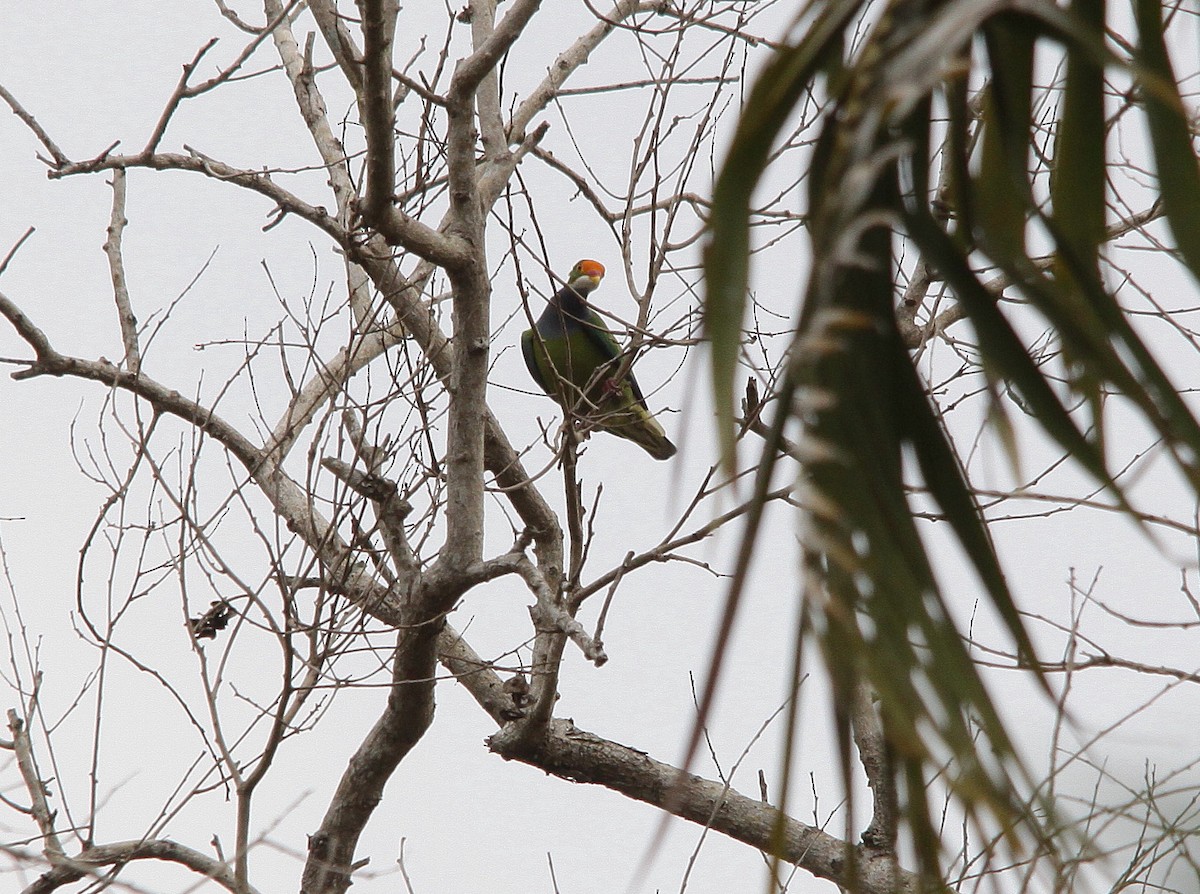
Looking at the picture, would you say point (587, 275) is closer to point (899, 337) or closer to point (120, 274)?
point (120, 274)

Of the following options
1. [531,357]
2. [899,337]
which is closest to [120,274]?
[531,357]

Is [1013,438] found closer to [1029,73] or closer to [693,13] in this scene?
[1029,73]

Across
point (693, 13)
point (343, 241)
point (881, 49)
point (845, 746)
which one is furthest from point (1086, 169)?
point (693, 13)

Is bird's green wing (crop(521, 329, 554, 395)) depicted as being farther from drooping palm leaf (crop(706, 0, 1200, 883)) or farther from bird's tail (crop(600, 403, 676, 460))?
drooping palm leaf (crop(706, 0, 1200, 883))

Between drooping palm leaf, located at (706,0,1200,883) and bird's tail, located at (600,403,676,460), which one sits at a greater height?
bird's tail, located at (600,403,676,460)

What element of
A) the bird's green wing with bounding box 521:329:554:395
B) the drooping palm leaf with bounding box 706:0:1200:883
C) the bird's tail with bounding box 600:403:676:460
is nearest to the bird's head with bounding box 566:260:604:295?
the bird's green wing with bounding box 521:329:554:395

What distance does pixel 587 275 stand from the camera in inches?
274

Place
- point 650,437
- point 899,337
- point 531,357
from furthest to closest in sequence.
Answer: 1. point 531,357
2. point 650,437
3. point 899,337

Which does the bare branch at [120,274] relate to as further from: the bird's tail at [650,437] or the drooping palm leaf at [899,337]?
the drooping palm leaf at [899,337]

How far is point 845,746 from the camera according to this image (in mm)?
554

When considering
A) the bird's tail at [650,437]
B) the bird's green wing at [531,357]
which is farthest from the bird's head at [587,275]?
the bird's tail at [650,437]

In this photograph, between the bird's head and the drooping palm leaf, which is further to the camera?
the bird's head

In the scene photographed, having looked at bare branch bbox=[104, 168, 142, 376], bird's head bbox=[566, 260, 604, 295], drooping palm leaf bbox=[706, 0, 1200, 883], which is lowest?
drooping palm leaf bbox=[706, 0, 1200, 883]

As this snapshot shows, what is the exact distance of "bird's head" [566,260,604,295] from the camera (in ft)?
22.8
